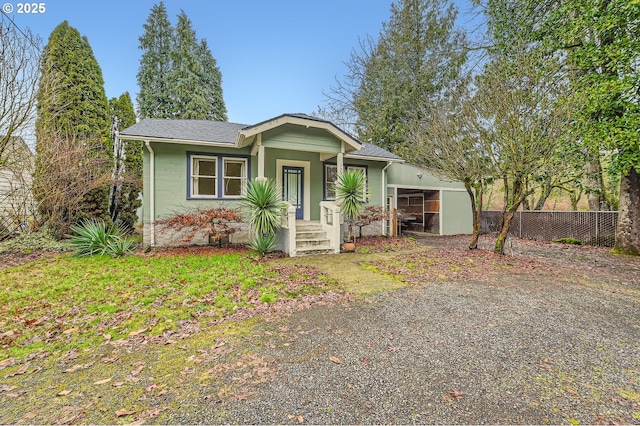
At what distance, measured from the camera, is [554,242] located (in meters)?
11.9

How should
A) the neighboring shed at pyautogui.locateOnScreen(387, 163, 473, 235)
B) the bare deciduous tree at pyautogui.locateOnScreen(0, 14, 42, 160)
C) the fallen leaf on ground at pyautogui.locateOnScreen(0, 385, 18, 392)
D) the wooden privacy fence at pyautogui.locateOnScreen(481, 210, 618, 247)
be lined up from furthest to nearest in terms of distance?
the neighboring shed at pyautogui.locateOnScreen(387, 163, 473, 235), the wooden privacy fence at pyautogui.locateOnScreen(481, 210, 618, 247), the bare deciduous tree at pyautogui.locateOnScreen(0, 14, 42, 160), the fallen leaf on ground at pyautogui.locateOnScreen(0, 385, 18, 392)

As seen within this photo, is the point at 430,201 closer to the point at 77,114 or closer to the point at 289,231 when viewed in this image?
the point at 289,231

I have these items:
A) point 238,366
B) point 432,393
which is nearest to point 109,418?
point 238,366

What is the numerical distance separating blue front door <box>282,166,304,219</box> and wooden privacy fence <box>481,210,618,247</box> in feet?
36.1

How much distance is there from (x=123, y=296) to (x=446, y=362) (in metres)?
4.94

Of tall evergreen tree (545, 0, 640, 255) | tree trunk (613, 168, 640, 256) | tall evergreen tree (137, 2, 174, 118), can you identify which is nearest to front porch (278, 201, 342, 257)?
tall evergreen tree (545, 0, 640, 255)

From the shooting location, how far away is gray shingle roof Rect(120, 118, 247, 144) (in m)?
8.76

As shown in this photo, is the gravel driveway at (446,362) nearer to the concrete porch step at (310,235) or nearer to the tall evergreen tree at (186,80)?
the concrete porch step at (310,235)

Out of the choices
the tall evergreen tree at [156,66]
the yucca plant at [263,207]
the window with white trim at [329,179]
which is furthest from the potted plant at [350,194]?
the tall evergreen tree at [156,66]

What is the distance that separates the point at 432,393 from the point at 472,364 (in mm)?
693

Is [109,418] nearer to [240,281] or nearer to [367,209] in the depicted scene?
[240,281]

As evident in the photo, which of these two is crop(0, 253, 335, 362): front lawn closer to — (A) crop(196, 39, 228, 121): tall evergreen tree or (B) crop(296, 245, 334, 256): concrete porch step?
(B) crop(296, 245, 334, 256): concrete porch step

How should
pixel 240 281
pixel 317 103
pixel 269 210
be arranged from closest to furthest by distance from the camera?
pixel 240 281 < pixel 269 210 < pixel 317 103

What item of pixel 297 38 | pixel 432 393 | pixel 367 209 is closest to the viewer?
pixel 432 393
